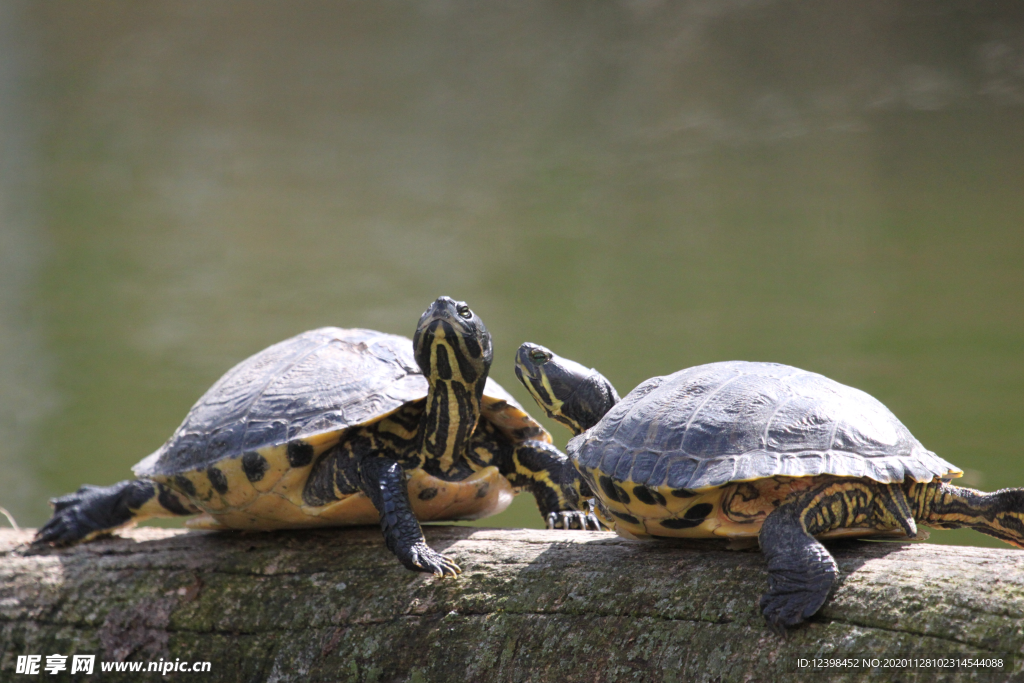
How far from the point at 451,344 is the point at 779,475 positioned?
1036mm

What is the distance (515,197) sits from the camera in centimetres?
713

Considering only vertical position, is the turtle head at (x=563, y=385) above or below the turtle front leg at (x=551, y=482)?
above

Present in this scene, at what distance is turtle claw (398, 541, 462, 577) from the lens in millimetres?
1970

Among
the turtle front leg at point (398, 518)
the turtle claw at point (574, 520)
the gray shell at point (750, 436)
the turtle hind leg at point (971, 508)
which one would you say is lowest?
the turtle claw at point (574, 520)

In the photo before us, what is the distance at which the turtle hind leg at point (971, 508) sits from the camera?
1.54 m

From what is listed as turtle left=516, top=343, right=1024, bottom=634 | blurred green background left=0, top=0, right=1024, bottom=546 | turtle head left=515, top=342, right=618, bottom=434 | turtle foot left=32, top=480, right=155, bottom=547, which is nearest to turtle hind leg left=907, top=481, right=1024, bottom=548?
turtle left=516, top=343, right=1024, bottom=634

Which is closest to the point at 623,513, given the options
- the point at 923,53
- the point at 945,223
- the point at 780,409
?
the point at 780,409

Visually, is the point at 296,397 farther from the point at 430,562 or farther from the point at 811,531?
the point at 811,531

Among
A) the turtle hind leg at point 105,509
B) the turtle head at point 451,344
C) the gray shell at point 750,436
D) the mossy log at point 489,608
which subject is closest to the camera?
the mossy log at point 489,608

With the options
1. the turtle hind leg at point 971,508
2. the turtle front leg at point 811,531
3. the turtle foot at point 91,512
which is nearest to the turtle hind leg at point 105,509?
the turtle foot at point 91,512

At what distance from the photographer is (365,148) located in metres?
7.42

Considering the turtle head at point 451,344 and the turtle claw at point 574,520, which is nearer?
the turtle head at point 451,344

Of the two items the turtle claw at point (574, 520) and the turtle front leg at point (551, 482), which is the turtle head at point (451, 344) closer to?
the turtle front leg at point (551, 482)

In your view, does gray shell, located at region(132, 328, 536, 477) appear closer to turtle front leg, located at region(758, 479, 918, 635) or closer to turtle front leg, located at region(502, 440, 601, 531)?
turtle front leg, located at region(502, 440, 601, 531)
